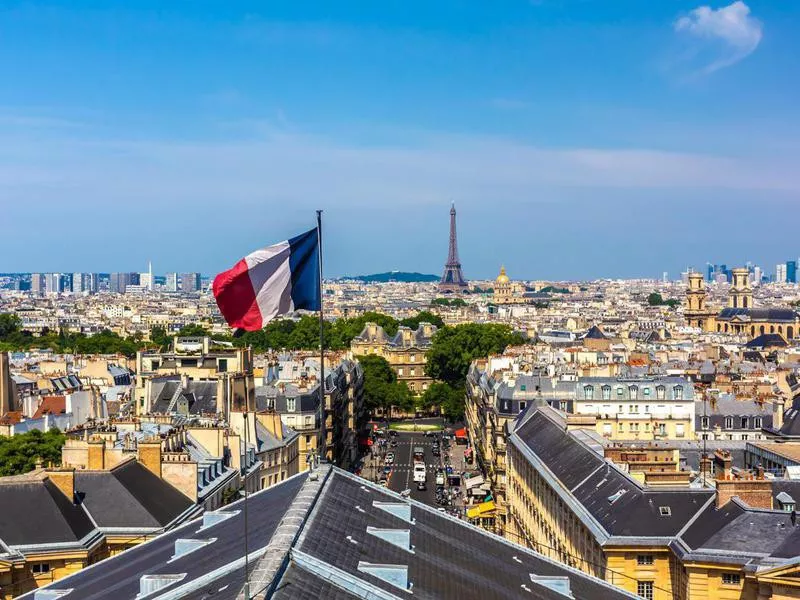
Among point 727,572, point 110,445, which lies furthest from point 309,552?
point 110,445

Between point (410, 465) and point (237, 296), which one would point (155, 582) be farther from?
point (410, 465)

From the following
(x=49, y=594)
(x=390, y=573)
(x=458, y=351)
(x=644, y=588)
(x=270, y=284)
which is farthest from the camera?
(x=458, y=351)

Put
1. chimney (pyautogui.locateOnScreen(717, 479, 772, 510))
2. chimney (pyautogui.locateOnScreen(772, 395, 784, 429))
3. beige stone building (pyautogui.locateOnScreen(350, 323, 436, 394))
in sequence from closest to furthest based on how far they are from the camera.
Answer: chimney (pyautogui.locateOnScreen(717, 479, 772, 510)) < chimney (pyautogui.locateOnScreen(772, 395, 784, 429)) < beige stone building (pyautogui.locateOnScreen(350, 323, 436, 394))

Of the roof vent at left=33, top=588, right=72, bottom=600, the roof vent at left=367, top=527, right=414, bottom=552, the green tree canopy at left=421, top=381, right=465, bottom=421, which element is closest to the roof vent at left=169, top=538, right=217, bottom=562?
the roof vent at left=33, top=588, right=72, bottom=600

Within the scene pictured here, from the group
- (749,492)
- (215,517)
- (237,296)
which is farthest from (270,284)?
(749,492)

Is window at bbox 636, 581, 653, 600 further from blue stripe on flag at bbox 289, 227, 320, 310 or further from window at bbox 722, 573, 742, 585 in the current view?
blue stripe on flag at bbox 289, 227, 320, 310

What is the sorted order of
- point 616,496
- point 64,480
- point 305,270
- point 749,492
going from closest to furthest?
point 305,270 < point 749,492 < point 64,480 < point 616,496
